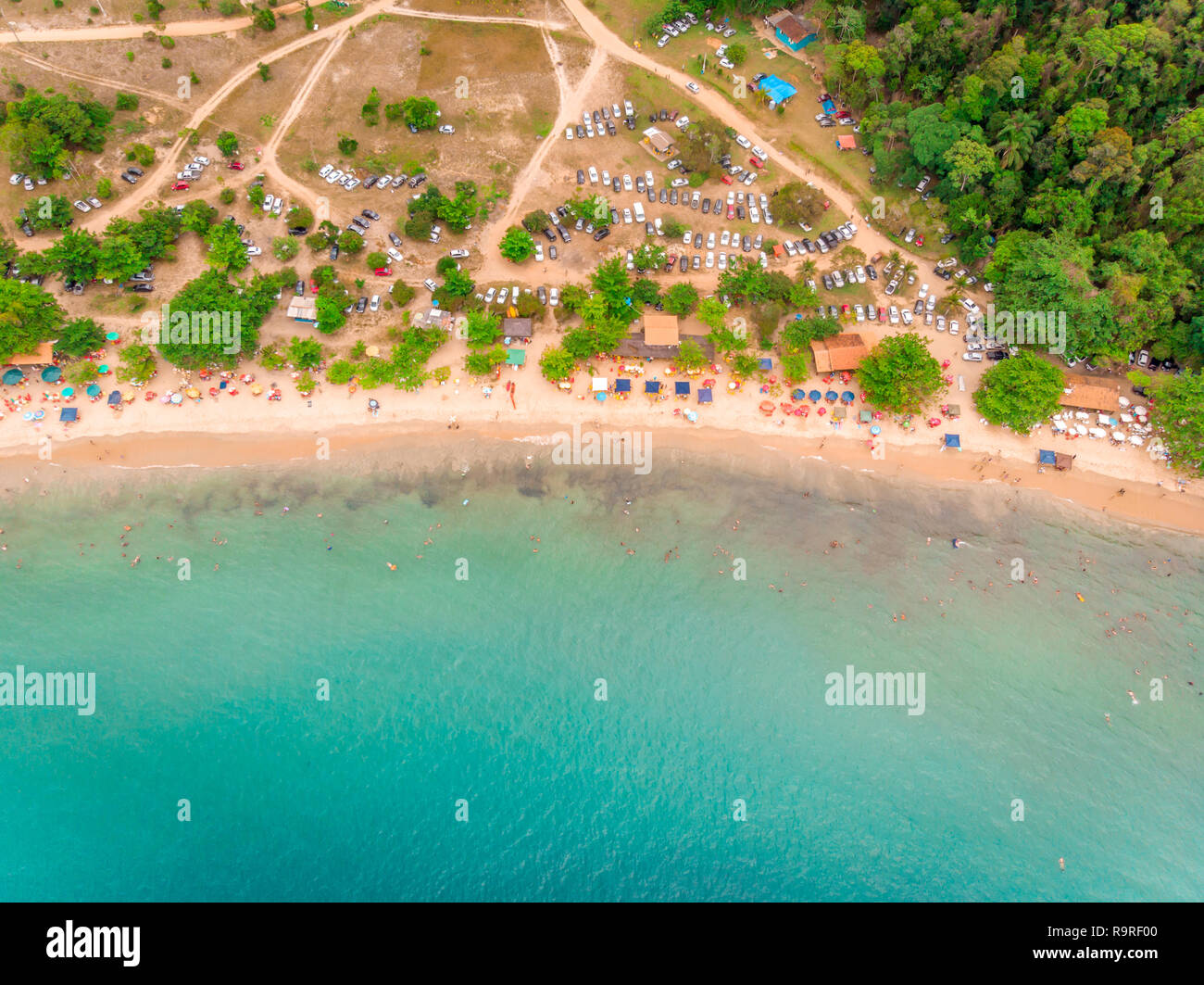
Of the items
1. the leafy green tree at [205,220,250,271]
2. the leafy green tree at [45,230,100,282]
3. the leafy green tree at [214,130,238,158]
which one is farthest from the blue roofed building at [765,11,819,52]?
the leafy green tree at [45,230,100,282]

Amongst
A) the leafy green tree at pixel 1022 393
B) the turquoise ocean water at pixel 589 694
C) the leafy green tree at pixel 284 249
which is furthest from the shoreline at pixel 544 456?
the leafy green tree at pixel 284 249

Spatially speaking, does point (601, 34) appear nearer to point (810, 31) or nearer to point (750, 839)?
point (810, 31)

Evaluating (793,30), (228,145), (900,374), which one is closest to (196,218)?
(228,145)

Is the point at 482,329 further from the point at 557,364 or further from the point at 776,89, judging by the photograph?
the point at 776,89

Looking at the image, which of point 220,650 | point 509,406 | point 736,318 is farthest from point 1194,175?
point 220,650

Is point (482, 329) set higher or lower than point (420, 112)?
lower

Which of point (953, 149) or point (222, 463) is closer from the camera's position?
point (222, 463)

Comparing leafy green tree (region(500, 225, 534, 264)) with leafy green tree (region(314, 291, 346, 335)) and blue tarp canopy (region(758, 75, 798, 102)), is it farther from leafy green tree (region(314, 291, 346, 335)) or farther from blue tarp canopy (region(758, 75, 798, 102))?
blue tarp canopy (region(758, 75, 798, 102))
